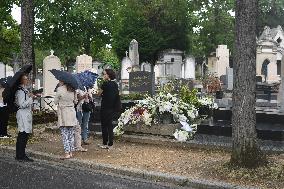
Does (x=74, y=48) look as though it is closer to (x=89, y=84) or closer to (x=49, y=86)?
(x=49, y=86)

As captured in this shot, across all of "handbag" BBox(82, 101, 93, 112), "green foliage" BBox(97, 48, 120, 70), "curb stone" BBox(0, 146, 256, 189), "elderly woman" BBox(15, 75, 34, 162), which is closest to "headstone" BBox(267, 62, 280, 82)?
"green foliage" BBox(97, 48, 120, 70)

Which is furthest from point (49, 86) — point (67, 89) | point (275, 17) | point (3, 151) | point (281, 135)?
point (275, 17)

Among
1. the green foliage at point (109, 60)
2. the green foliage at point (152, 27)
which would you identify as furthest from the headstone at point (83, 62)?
the green foliage at point (152, 27)

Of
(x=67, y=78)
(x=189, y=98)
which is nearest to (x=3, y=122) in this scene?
(x=67, y=78)

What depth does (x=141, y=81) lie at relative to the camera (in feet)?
66.6

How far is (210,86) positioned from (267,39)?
1923 centimetres

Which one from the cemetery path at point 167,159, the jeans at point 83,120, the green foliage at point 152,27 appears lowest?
the cemetery path at point 167,159

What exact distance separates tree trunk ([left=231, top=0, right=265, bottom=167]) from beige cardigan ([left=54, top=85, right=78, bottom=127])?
348cm

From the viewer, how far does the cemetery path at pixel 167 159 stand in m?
7.08

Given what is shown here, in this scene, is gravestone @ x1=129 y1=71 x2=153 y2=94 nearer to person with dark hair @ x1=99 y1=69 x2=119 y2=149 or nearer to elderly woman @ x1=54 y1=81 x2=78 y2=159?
person with dark hair @ x1=99 y1=69 x2=119 y2=149

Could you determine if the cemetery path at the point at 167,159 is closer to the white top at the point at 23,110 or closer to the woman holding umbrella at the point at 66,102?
the woman holding umbrella at the point at 66,102

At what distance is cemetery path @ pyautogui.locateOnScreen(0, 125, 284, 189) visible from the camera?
7.08 metres

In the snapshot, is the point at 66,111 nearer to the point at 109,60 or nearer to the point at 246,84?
the point at 246,84

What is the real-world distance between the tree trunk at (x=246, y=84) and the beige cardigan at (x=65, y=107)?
3480 mm
